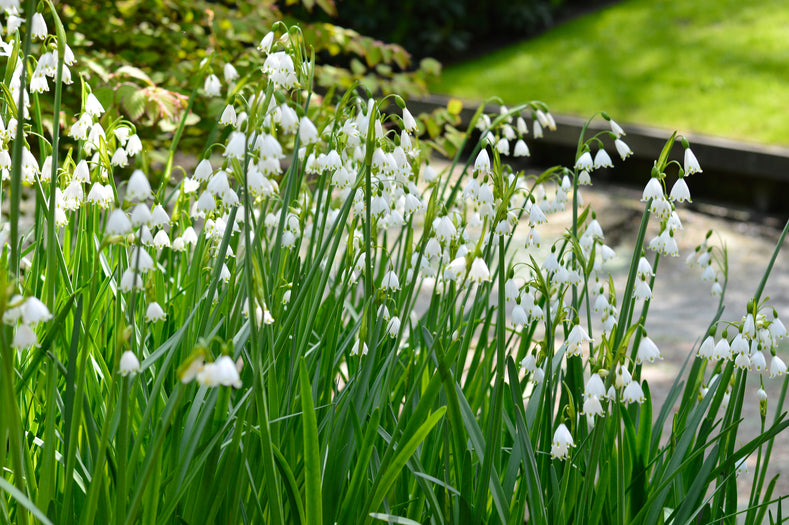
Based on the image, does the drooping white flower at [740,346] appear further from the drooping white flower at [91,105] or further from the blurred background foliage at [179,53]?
the blurred background foliage at [179,53]

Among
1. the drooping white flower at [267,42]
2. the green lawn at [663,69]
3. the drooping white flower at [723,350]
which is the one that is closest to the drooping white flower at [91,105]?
the drooping white flower at [267,42]

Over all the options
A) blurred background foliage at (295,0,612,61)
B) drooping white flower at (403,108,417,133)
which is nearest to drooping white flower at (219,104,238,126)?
drooping white flower at (403,108,417,133)

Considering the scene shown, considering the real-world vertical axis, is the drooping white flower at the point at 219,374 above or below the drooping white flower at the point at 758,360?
below

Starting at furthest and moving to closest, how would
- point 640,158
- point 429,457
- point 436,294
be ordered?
point 640,158 → point 436,294 → point 429,457

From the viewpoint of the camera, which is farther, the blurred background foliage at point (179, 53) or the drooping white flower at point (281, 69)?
the blurred background foliage at point (179, 53)

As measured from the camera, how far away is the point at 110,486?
66.2 inches

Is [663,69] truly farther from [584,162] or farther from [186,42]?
[584,162]

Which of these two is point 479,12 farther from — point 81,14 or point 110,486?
point 110,486

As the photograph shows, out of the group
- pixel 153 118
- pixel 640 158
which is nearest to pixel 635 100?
pixel 640 158

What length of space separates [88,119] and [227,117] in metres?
0.30

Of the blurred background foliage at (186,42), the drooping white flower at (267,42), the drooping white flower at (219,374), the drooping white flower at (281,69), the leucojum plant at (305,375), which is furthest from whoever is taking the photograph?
the blurred background foliage at (186,42)

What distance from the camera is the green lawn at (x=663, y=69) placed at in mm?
7984

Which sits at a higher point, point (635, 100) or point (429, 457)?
point (635, 100)

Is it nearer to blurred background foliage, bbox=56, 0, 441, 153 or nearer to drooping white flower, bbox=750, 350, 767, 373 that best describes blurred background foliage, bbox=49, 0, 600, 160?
blurred background foliage, bbox=56, 0, 441, 153
